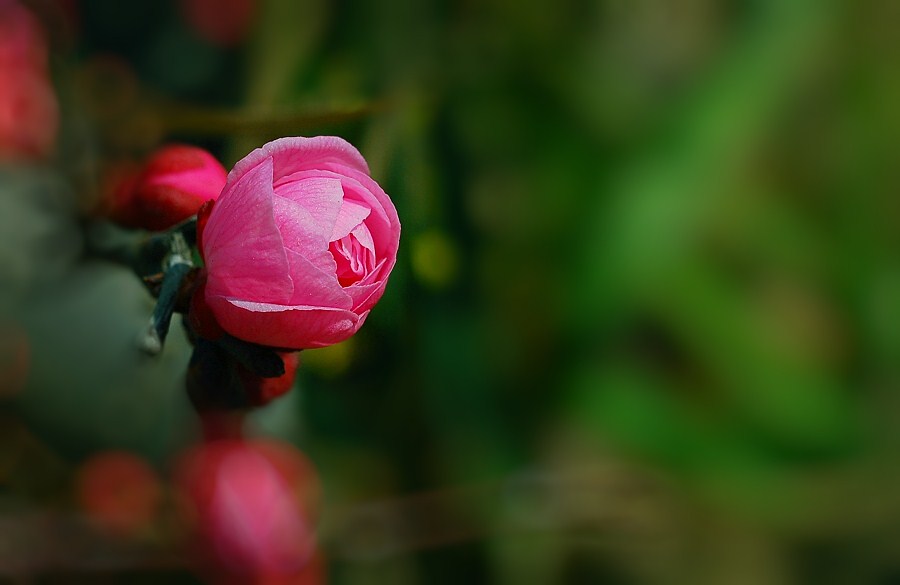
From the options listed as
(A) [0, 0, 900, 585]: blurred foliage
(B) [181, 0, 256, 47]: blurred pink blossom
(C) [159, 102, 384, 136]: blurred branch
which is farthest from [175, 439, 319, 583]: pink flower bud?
(B) [181, 0, 256, 47]: blurred pink blossom

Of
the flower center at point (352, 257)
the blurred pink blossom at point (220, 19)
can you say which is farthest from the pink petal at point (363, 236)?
the blurred pink blossom at point (220, 19)

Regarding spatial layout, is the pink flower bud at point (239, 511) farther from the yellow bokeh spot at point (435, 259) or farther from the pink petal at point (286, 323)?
the pink petal at point (286, 323)

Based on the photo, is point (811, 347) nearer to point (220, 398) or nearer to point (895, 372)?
point (895, 372)

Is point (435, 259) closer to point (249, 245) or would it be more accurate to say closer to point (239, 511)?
point (239, 511)

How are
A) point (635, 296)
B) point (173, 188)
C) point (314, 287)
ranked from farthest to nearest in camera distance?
point (635, 296)
point (173, 188)
point (314, 287)

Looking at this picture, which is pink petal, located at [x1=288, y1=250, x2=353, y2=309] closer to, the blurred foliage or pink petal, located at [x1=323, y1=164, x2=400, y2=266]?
pink petal, located at [x1=323, y1=164, x2=400, y2=266]

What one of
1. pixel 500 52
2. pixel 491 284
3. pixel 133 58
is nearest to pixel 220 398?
pixel 133 58

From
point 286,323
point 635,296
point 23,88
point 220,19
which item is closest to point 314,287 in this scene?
point 286,323
